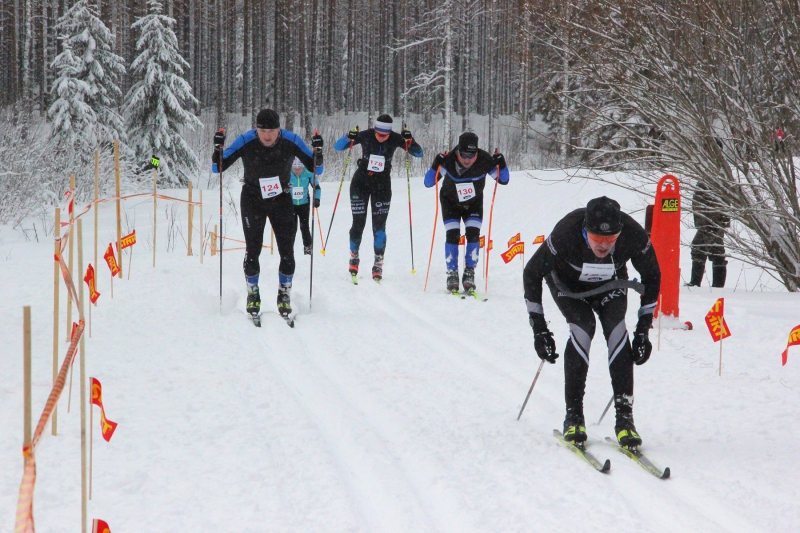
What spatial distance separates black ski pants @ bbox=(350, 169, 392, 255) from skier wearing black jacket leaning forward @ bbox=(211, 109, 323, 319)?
1.81 meters

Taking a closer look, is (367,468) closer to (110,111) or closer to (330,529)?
(330,529)

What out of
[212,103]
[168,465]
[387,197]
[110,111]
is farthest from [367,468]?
[212,103]

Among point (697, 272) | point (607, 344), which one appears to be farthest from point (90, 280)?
point (697, 272)

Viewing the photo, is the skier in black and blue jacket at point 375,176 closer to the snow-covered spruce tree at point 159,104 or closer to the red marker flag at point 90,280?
the red marker flag at point 90,280

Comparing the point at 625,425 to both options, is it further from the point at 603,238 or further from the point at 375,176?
the point at 375,176

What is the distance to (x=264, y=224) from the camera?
6.68m

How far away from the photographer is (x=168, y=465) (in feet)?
11.1

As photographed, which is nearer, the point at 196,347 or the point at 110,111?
the point at 196,347

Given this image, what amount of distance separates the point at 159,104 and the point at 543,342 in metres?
17.8

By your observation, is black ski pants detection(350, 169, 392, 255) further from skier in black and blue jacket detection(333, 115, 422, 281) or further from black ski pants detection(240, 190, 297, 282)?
black ski pants detection(240, 190, 297, 282)

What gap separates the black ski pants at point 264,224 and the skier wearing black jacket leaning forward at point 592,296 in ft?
10.7

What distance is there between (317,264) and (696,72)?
18.4 feet

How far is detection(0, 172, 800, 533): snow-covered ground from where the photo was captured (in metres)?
3.07

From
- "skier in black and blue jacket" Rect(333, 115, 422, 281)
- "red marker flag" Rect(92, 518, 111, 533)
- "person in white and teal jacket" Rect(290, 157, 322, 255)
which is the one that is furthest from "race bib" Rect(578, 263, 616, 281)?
"person in white and teal jacket" Rect(290, 157, 322, 255)
